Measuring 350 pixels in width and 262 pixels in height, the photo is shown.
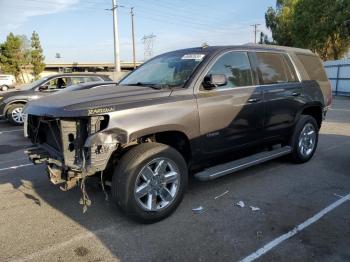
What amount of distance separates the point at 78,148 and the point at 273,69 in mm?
3469

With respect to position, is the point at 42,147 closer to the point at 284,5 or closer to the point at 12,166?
the point at 12,166

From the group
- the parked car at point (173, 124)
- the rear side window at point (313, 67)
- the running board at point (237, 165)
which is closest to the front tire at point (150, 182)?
the parked car at point (173, 124)

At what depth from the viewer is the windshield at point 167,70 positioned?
4.89 metres

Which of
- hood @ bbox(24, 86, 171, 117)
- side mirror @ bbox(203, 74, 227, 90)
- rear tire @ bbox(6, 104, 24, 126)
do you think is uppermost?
side mirror @ bbox(203, 74, 227, 90)

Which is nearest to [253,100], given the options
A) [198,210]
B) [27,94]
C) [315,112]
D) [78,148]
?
[198,210]

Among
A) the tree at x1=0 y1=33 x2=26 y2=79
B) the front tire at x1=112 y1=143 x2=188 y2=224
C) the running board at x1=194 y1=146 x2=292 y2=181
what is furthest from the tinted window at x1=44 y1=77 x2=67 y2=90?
the tree at x1=0 y1=33 x2=26 y2=79

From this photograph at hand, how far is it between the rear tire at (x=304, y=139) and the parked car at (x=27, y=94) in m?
8.21

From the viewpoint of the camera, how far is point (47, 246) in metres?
3.77

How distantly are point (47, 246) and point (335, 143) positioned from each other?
6779mm

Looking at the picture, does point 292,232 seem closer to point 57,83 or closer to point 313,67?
point 313,67

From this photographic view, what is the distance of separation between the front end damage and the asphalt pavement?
523 mm

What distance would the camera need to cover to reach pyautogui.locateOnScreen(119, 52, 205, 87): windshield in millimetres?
4889

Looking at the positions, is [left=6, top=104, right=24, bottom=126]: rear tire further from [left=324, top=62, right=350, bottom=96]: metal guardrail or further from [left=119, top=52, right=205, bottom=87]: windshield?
[left=324, top=62, right=350, bottom=96]: metal guardrail

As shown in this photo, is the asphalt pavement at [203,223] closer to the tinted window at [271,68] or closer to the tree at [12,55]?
the tinted window at [271,68]
